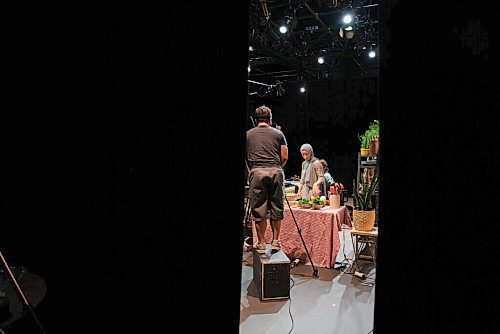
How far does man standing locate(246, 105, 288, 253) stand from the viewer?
11.1 ft

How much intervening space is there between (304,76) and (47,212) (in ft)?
34.2

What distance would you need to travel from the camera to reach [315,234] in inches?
151

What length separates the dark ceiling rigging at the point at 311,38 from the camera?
6.05 m

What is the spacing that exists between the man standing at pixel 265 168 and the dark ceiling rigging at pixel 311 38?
1.80m

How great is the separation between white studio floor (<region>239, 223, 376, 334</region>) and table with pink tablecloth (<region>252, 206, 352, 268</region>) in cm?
14

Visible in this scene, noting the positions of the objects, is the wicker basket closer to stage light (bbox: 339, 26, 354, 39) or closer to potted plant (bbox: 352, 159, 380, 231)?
potted plant (bbox: 352, 159, 380, 231)

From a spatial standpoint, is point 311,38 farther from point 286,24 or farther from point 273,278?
point 273,278

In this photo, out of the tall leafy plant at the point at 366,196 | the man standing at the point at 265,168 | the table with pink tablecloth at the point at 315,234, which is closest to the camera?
the tall leafy plant at the point at 366,196

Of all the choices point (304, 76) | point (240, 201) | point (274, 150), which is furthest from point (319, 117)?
point (240, 201)

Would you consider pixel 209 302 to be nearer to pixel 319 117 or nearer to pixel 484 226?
pixel 484 226

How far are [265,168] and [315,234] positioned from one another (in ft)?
3.05

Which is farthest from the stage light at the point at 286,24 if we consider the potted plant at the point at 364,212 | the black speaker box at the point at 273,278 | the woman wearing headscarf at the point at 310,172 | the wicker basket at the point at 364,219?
the black speaker box at the point at 273,278

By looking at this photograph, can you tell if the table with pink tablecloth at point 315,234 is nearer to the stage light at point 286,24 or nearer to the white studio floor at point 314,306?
the white studio floor at point 314,306

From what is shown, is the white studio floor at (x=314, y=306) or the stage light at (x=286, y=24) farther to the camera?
the stage light at (x=286, y=24)
